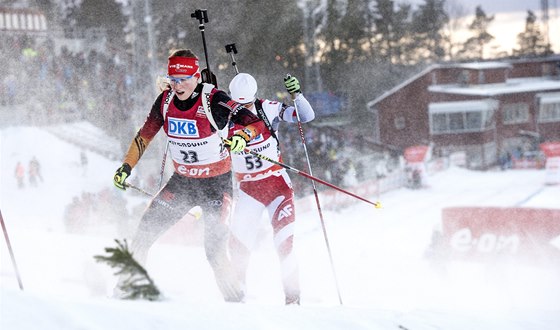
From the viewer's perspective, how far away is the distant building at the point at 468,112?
2839cm

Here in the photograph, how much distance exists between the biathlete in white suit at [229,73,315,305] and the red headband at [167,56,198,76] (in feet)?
2.38

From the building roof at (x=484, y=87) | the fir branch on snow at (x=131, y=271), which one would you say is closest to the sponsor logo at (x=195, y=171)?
the fir branch on snow at (x=131, y=271)

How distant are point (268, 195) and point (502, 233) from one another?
5.87 m

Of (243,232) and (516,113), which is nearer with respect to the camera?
(243,232)

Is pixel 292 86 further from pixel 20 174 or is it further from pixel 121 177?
pixel 20 174

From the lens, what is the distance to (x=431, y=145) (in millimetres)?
27734

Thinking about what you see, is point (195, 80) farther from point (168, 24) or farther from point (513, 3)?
point (513, 3)

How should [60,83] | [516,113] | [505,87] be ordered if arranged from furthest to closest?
1. [505,87]
2. [516,113]
3. [60,83]

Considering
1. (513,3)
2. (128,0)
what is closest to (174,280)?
(128,0)

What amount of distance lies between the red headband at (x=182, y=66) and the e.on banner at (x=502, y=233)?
6681mm

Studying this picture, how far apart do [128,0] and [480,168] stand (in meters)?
13.3

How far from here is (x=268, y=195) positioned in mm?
6051

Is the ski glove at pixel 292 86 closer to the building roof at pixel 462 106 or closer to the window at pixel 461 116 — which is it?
the window at pixel 461 116

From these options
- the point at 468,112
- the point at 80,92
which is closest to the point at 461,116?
the point at 468,112
